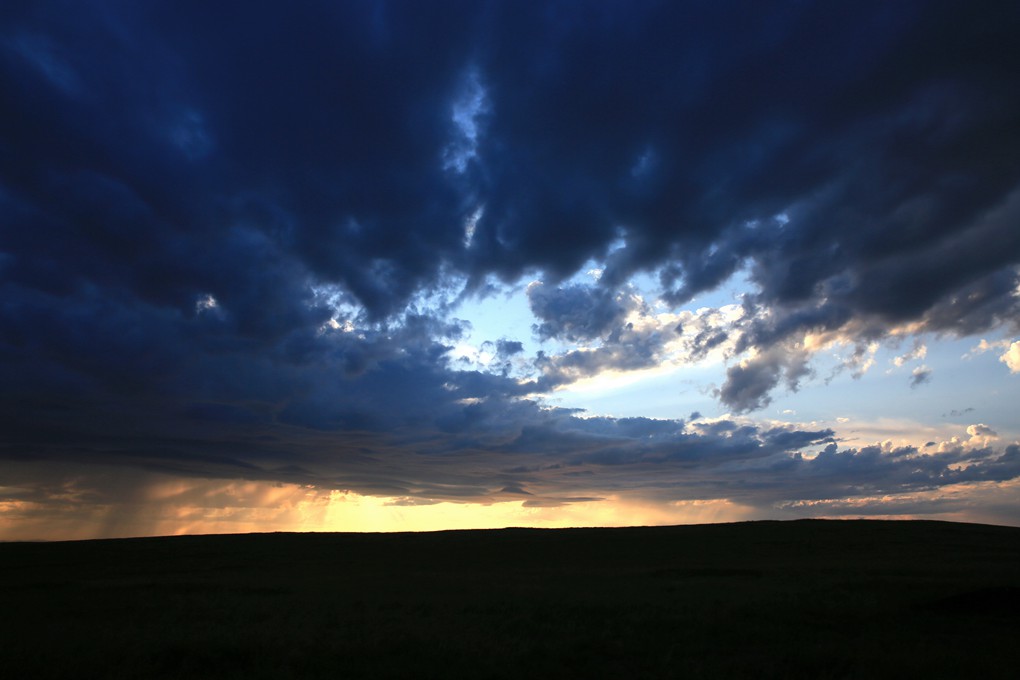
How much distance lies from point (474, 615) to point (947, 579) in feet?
75.9

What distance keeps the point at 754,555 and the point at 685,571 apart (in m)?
12.7

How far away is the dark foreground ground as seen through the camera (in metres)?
16.2

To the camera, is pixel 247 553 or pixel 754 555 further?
pixel 247 553

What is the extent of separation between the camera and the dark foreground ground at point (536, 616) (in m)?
16.2

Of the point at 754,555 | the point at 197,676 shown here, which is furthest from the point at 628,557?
the point at 197,676

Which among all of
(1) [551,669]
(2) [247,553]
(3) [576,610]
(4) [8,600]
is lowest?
(1) [551,669]

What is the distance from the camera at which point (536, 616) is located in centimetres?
2338

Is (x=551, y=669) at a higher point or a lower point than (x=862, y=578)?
lower

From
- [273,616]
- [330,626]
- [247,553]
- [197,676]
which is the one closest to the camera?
[197,676]

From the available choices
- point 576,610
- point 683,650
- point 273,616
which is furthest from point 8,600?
point 683,650

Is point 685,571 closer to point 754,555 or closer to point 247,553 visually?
point 754,555

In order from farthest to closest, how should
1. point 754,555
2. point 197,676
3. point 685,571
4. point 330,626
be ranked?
point 754,555
point 685,571
point 330,626
point 197,676

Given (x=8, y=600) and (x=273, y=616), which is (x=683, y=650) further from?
(x=8, y=600)

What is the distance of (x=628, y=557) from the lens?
4988cm
